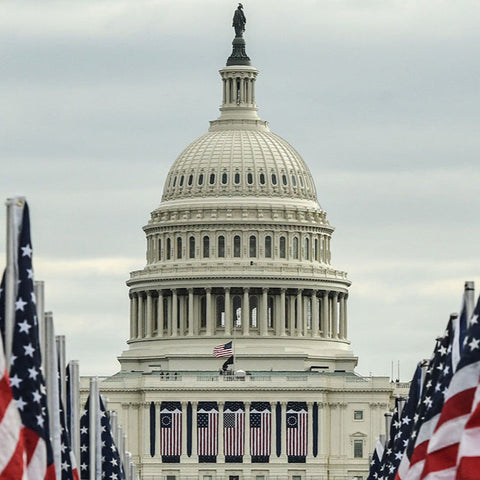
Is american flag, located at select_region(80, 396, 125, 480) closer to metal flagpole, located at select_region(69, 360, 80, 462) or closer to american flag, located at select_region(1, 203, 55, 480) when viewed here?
metal flagpole, located at select_region(69, 360, 80, 462)

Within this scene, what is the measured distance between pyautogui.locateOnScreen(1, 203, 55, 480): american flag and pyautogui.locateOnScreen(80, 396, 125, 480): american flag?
3021 cm

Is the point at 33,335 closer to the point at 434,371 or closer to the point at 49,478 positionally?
the point at 49,478

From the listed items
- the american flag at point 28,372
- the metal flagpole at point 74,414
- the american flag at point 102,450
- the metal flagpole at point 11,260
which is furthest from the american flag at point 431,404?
the american flag at point 102,450

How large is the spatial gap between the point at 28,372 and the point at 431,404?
351 inches

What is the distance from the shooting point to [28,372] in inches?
1480

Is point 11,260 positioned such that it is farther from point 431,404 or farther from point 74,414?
point 74,414

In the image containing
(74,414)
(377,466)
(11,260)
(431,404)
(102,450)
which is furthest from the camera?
(377,466)

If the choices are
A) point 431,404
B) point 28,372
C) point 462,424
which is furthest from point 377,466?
point 462,424

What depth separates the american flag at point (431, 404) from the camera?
140 ft

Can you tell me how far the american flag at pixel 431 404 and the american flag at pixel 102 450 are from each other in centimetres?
1413

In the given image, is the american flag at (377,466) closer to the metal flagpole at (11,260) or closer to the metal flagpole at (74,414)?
the metal flagpole at (74,414)

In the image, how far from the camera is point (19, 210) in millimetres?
38750

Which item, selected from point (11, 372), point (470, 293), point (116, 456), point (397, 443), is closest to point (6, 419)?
point (11, 372)

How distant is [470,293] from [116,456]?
107ft
